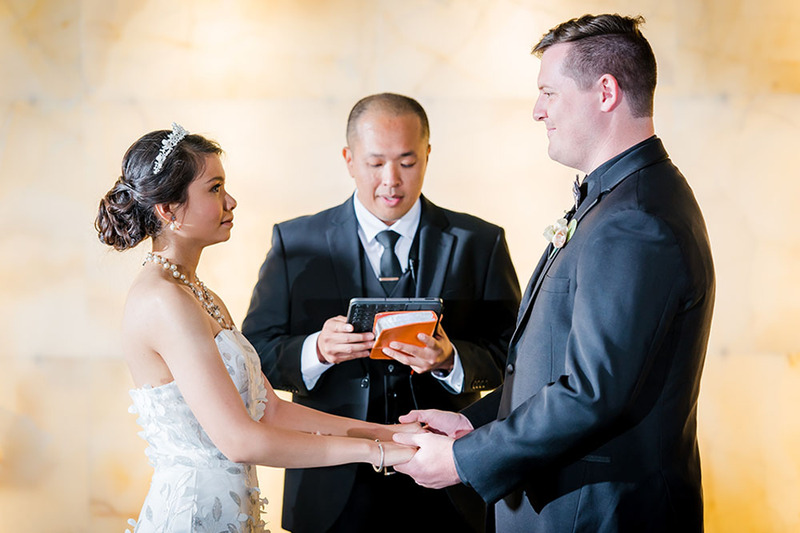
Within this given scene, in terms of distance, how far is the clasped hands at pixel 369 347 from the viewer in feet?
8.14

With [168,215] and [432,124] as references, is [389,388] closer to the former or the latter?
[168,215]

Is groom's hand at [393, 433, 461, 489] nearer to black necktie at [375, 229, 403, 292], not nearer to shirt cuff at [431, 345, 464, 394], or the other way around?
shirt cuff at [431, 345, 464, 394]

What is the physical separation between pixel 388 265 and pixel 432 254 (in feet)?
0.58

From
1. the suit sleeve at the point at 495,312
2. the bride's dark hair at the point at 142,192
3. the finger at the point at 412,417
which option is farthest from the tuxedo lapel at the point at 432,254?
the bride's dark hair at the point at 142,192

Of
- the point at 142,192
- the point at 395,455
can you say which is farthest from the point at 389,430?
the point at 142,192

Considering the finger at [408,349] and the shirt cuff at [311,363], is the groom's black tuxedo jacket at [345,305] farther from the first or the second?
the finger at [408,349]

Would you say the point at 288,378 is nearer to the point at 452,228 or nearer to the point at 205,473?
the point at 205,473

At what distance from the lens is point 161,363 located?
210cm

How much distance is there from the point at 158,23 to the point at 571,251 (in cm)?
273

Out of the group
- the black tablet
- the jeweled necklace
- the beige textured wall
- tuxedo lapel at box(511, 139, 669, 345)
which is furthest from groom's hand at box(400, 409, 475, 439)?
the beige textured wall

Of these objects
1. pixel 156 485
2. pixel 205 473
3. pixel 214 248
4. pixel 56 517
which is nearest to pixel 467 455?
pixel 205 473

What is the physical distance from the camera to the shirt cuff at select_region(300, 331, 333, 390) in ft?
8.87

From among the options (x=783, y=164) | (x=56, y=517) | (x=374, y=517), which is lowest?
(x=56, y=517)

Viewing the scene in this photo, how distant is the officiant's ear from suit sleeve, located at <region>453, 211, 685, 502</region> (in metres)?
1.13
